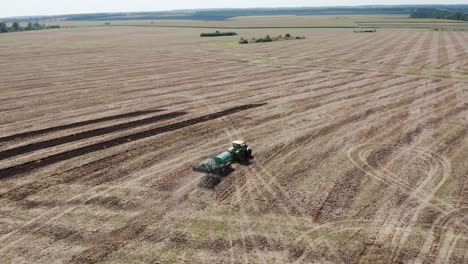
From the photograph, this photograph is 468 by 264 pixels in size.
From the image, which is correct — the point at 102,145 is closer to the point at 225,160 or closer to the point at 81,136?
the point at 81,136

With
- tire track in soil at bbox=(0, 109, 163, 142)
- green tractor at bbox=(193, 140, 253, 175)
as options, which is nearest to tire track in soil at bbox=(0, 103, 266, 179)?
tire track in soil at bbox=(0, 109, 163, 142)

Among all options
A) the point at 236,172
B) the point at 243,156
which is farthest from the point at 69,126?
the point at 236,172

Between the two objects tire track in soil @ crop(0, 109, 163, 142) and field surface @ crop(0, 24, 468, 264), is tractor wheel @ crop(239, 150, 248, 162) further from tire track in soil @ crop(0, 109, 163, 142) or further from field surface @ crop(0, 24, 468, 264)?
tire track in soil @ crop(0, 109, 163, 142)

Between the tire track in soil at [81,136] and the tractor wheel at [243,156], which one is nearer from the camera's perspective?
the tractor wheel at [243,156]

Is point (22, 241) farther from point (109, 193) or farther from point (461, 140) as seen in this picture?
point (461, 140)

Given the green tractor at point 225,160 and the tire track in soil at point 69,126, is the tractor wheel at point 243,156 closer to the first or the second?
the green tractor at point 225,160

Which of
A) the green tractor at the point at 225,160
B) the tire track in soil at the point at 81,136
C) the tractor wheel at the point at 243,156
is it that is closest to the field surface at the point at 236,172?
the tire track in soil at the point at 81,136
